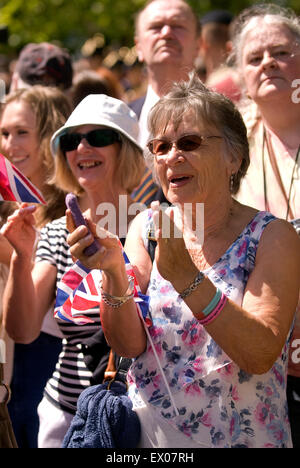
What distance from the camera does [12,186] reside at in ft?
9.79

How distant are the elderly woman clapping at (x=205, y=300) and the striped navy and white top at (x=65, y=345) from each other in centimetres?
56

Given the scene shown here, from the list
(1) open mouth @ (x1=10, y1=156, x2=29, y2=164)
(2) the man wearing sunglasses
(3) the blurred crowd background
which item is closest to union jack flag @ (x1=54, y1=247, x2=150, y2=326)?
(1) open mouth @ (x1=10, y1=156, x2=29, y2=164)

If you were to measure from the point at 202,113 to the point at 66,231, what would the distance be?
3.40ft

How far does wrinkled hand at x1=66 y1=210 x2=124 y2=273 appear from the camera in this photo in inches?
89.4

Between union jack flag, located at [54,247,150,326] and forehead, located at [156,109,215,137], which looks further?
union jack flag, located at [54,247,150,326]

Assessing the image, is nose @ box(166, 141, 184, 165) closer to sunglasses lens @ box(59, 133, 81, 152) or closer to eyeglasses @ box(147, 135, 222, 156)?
eyeglasses @ box(147, 135, 222, 156)

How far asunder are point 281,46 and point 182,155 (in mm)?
1213

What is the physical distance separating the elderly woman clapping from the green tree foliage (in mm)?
11683

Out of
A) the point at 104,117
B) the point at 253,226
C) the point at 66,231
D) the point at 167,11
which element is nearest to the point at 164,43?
the point at 167,11

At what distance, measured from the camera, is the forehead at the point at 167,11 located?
4723 mm

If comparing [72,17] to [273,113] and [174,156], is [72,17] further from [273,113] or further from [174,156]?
[174,156]

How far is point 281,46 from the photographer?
11.3ft
